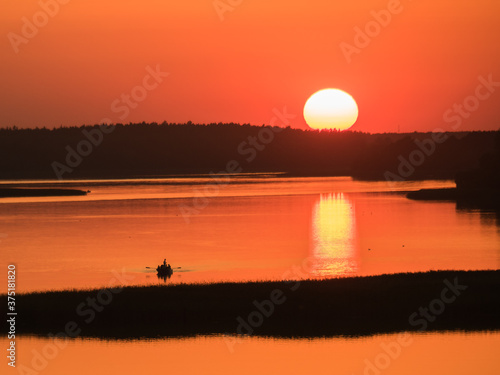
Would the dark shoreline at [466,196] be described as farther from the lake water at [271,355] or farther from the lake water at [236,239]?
the lake water at [271,355]

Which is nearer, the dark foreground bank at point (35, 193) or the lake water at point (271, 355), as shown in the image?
the lake water at point (271, 355)

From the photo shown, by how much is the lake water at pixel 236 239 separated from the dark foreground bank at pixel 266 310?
688 centimetres

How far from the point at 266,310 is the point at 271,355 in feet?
10.3

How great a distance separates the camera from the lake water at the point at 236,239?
119 ft

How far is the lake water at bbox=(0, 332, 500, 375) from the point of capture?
1936 cm

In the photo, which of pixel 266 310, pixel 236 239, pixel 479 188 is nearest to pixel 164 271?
pixel 266 310

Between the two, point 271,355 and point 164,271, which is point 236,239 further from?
point 271,355

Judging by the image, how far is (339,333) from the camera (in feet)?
72.2

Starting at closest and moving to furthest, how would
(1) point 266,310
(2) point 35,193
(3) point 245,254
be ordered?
(1) point 266,310
(3) point 245,254
(2) point 35,193

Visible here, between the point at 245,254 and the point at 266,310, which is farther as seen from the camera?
the point at 245,254

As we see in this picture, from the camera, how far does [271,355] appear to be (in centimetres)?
2048

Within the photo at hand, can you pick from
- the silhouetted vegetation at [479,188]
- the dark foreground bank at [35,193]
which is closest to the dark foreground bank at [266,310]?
the silhouetted vegetation at [479,188]

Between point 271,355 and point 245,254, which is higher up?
point 245,254

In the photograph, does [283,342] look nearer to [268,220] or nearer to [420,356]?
[420,356]
